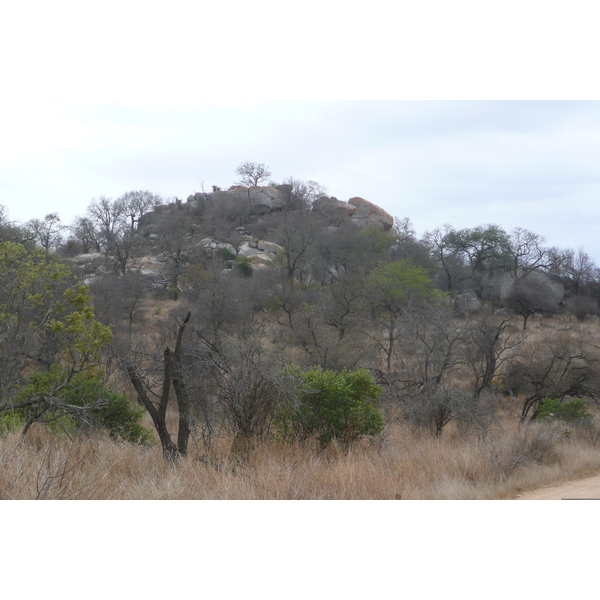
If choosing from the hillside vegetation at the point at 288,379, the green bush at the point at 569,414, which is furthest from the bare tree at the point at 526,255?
the green bush at the point at 569,414

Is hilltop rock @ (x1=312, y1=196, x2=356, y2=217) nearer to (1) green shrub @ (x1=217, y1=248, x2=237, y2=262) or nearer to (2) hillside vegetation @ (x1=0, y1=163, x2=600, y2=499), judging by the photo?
(2) hillside vegetation @ (x1=0, y1=163, x2=600, y2=499)

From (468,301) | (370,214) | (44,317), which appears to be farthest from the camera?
(370,214)

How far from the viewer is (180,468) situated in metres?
7.21

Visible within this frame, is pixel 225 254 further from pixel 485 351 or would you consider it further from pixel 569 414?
pixel 569 414

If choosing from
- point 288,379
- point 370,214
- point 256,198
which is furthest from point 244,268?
point 288,379

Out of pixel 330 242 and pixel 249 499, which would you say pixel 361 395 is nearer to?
pixel 249 499

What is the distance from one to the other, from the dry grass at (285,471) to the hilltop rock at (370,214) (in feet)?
216

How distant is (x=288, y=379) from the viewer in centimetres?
936

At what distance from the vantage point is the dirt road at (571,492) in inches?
295

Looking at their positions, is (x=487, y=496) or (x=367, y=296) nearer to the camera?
(x=487, y=496)

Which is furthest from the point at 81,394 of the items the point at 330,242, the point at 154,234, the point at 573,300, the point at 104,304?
the point at 154,234

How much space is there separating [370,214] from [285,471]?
72189 millimetres

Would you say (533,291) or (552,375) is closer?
(552,375)

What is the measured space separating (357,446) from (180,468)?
3.54 m
